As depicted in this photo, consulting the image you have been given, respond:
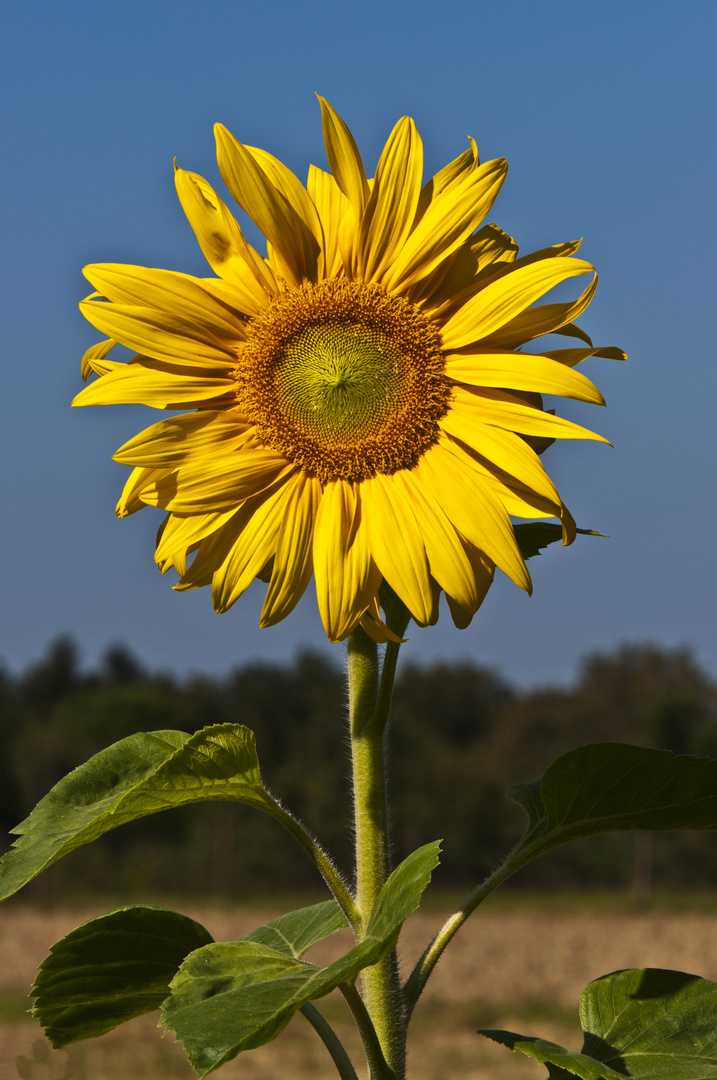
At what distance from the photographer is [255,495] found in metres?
1.84

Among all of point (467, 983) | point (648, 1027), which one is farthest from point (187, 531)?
point (467, 983)

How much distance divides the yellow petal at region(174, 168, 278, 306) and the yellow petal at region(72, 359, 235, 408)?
16 cm

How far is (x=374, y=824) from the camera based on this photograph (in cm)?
184

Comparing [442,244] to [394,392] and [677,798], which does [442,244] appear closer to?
[394,392]

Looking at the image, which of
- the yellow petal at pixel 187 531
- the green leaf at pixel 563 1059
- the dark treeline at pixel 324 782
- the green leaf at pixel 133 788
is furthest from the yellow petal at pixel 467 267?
the dark treeline at pixel 324 782

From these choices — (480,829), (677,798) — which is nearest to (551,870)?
(480,829)

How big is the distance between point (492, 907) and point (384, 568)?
31.9m

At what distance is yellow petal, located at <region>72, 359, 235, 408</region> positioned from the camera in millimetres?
1809

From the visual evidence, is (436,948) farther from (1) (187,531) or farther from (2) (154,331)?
(2) (154,331)

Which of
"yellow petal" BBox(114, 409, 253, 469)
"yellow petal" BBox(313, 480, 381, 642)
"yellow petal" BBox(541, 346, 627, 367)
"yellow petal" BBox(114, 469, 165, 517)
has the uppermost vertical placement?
"yellow petal" BBox(541, 346, 627, 367)

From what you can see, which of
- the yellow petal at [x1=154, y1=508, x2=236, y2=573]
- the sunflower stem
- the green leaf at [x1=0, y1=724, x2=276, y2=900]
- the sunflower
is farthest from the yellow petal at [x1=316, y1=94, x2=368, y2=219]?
the green leaf at [x1=0, y1=724, x2=276, y2=900]

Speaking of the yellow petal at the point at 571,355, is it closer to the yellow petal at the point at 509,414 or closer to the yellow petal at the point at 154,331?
the yellow petal at the point at 509,414

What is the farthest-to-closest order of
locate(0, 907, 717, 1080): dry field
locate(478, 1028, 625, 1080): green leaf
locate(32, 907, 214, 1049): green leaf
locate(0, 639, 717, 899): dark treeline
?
locate(0, 639, 717, 899): dark treeline
locate(0, 907, 717, 1080): dry field
locate(32, 907, 214, 1049): green leaf
locate(478, 1028, 625, 1080): green leaf

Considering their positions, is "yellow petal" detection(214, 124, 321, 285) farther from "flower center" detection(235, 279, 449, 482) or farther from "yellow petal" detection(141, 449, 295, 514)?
"yellow petal" detection(141, 449, 295, 514)
